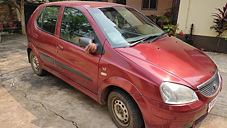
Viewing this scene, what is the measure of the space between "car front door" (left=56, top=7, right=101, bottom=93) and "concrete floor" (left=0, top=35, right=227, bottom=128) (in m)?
0.44

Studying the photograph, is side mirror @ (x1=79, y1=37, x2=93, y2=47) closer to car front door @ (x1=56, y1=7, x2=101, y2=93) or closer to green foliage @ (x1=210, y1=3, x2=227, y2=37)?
car front door @ (x1=56, y1=7, x2=101, y2=93)

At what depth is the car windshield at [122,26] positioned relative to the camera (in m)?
2.46

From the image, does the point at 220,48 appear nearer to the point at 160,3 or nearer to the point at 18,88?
the point at 160,3

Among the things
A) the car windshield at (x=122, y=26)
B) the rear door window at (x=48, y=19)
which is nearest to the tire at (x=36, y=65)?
the rear door window at (x=48, y=19)

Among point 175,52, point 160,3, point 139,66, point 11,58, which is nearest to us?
point 139,66

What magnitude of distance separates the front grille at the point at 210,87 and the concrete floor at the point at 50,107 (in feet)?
2.33

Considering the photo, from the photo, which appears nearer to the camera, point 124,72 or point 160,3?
point 124,72

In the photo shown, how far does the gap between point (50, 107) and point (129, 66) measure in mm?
1742

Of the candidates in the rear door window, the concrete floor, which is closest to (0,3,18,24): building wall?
the concrete floor

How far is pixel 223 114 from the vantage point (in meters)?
2.77

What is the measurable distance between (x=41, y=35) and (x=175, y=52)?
267 centimetres

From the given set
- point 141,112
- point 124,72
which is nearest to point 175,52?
point 124,72

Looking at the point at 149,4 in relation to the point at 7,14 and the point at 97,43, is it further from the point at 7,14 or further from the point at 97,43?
the point at 97,43

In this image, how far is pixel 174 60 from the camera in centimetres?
217
